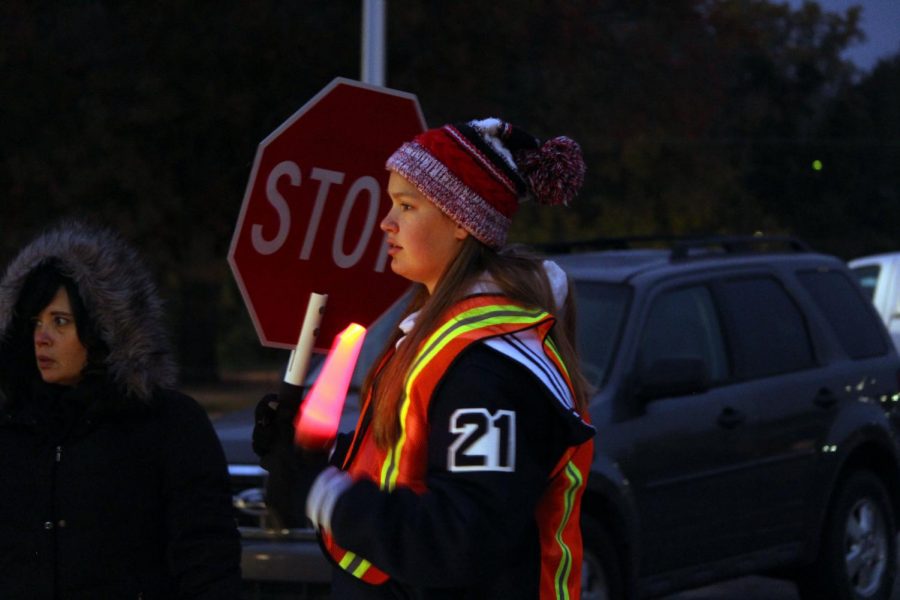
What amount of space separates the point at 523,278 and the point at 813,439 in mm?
5490

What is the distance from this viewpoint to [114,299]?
4078 millimetres

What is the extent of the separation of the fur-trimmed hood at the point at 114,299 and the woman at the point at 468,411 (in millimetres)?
896

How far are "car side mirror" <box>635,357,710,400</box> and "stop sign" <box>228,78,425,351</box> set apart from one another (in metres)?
2.78

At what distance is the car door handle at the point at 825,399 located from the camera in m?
8.44

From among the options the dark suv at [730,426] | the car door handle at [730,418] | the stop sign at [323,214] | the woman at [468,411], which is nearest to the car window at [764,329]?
the dark suv at [730,426]

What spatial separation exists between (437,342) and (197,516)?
1.19 m

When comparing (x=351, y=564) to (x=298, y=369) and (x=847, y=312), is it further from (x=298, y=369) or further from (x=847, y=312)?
(x=847, y=312)

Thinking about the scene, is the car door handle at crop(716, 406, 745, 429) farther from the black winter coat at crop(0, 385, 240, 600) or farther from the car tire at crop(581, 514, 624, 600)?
the black winter coat at crop(0, 385, 240, 600)

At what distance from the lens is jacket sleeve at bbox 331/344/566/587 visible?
112 inches

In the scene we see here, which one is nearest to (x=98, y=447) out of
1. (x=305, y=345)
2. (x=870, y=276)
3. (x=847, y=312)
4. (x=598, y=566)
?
(x=305, y=345)

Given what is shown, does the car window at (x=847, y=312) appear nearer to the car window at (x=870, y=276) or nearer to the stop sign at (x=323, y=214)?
the stop sign at (x=323, y=214)

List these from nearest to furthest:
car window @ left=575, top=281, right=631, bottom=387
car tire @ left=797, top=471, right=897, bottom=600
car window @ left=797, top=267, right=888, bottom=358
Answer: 1. car window @ left=575, top=281, right=631, bottom=387
2. car tire @ left=797, top=471, right=897, bottom=600
3. car window @ left=797, top=267, right=888, bottom=358

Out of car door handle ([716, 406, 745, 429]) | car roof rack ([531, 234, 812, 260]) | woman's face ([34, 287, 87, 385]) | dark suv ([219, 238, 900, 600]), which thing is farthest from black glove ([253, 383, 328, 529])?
car roof rack ([531, 234, 812, 260])

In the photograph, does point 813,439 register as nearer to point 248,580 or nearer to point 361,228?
point 248,580
